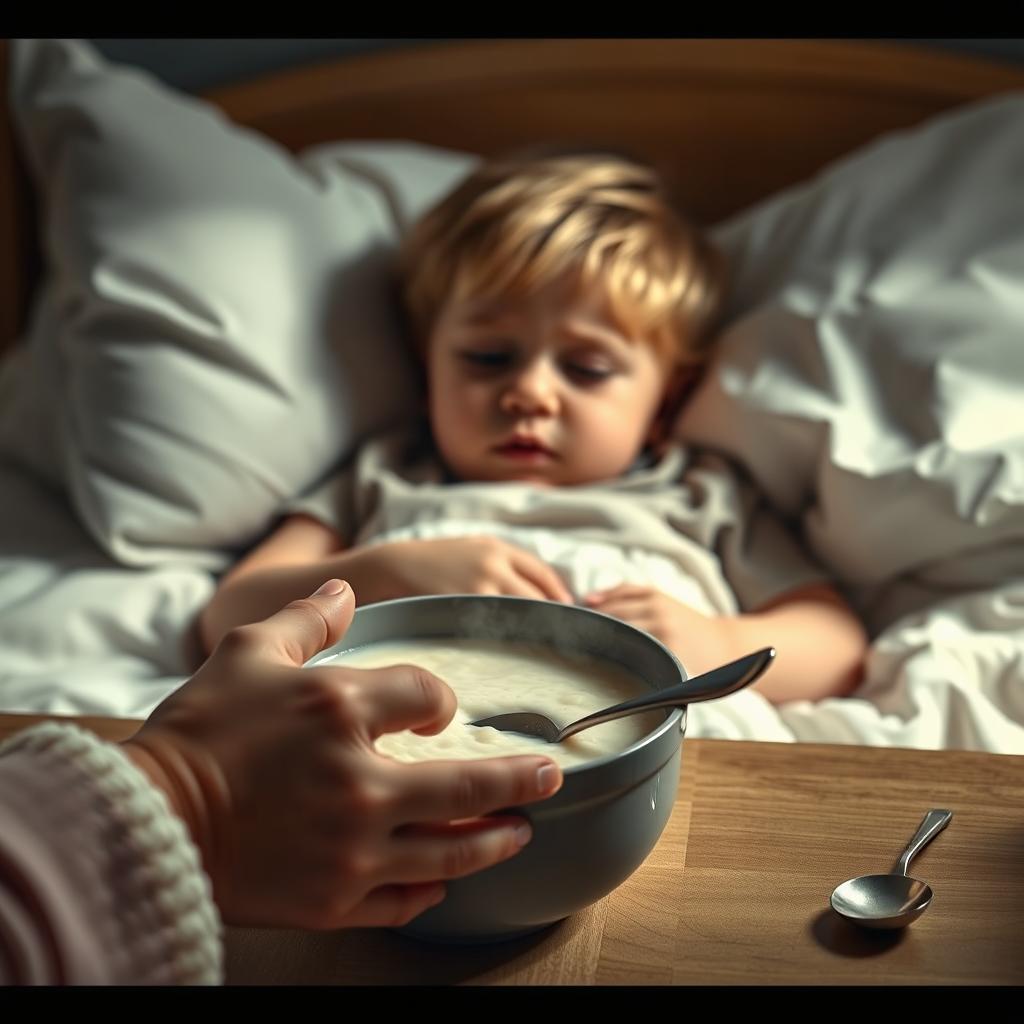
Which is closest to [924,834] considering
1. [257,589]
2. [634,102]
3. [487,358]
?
[257,589]

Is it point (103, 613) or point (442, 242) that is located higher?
point (442, 242)

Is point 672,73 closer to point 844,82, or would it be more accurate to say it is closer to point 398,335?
point 844,82

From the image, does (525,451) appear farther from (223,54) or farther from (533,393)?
(223,54)

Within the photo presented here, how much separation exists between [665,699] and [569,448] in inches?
27.1

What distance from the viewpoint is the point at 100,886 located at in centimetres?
57

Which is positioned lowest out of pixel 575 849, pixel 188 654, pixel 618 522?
pixel 188 654

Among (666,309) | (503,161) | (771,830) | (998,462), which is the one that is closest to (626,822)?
(771,830)

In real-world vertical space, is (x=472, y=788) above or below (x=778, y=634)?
above

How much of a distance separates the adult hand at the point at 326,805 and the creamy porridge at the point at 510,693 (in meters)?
0.06

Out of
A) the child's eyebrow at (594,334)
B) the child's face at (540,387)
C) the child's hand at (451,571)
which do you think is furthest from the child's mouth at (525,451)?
the child's hand at (451,571)

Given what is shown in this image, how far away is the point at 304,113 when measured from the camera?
Result: 69.9 inches

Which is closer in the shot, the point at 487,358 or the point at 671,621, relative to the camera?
the point at 671,621

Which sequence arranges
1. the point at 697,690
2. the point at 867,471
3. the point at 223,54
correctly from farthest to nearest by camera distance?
the point at 223,54 → the point at 867,471 → the point at 697,690

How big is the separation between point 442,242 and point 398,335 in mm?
119
